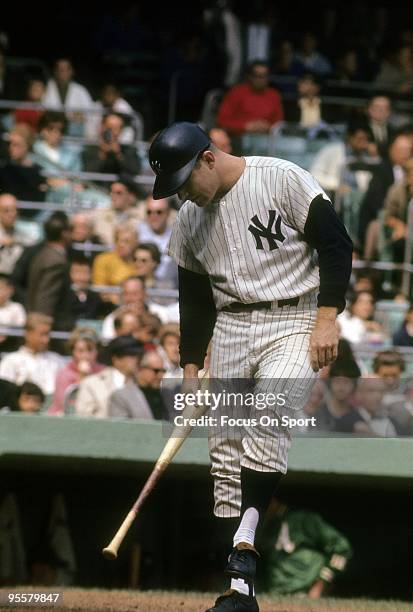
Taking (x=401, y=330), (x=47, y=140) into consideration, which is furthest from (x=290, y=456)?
(x=47, y=140)

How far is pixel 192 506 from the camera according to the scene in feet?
25.9

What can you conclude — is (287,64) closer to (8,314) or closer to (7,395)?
(8,314)

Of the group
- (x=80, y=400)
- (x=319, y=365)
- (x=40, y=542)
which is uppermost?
(x=319, y=365)

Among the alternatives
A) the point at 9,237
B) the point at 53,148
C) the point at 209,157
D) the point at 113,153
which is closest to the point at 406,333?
the point at 9,237

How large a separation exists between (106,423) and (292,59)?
7.58m

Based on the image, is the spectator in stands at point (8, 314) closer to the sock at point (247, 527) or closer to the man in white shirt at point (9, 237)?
the man in white shirt at point (9, 237)

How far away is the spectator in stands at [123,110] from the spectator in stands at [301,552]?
203 inches

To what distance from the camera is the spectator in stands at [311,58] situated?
1348 centimetres

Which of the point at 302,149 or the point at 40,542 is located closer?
the point at 40,542

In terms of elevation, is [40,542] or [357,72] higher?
[357,72]

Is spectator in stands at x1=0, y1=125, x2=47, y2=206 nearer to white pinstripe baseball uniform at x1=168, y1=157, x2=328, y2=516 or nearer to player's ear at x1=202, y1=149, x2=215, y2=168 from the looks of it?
white pinstripe baseball uniform at x1=168, y1=157, x2=328, y2=516

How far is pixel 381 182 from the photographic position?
36.7 feet

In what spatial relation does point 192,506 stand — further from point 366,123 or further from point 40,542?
point 366,123

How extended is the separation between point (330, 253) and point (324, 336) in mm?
307
